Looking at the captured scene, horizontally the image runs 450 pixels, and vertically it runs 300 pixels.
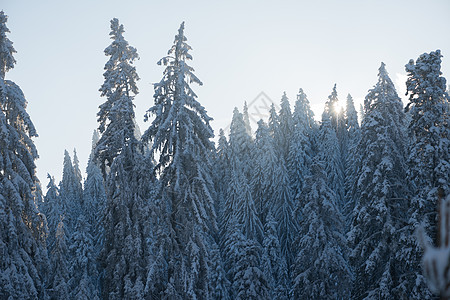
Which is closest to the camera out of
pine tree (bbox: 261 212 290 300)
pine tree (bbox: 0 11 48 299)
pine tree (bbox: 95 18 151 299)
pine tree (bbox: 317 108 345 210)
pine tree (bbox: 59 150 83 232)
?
pine tree (bbox: 0 11 48 299)

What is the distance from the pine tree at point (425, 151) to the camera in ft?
53.0

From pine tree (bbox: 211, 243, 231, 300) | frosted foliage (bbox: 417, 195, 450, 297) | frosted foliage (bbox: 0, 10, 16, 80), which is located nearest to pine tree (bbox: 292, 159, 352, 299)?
pine tree (bbox: 211, 243, 231, 300)

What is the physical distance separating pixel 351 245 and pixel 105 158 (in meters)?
13.5

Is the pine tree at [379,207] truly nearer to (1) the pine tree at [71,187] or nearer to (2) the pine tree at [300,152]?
(2) the pine tree at [300,152]

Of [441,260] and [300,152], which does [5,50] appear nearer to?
[441,260]

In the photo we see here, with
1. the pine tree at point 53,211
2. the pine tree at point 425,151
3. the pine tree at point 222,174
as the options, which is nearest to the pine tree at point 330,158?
the pine tree at point 222,174

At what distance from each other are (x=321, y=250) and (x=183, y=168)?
10.1m

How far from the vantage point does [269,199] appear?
128 ft

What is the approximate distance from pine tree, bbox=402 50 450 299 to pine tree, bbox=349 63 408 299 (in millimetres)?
1115

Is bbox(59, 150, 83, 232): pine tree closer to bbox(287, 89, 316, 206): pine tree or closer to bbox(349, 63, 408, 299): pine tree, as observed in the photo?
bbox(287, 89, 316, 206): pine tree

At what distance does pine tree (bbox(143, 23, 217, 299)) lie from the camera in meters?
18.9

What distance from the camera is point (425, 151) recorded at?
16.8 meters

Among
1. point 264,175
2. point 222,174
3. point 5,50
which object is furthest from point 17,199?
point 222,174

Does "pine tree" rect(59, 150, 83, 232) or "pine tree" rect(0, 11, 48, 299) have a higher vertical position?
"pine tree" rect(59, 150, 83, 232)
